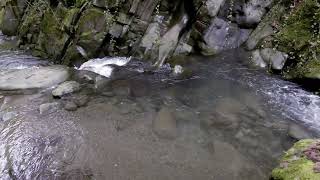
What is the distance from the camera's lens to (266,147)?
28.1 feet

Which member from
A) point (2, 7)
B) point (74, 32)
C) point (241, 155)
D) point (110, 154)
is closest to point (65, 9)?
point (74, 32)

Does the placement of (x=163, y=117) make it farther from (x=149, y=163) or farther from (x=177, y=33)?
(x=177, y=33)

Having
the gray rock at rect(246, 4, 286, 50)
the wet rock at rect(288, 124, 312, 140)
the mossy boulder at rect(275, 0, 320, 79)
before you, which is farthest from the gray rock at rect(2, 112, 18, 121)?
the mossy boulder at rect(275, 0, 320, 79)

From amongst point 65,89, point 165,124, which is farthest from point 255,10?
point 65,89

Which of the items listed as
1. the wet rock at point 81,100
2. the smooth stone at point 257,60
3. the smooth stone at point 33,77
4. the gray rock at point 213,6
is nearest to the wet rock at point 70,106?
the wet rock at point 81,100

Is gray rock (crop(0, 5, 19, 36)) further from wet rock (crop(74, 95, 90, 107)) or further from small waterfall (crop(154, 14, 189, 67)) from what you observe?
wet rock (crop(74, 95, 90, 107))

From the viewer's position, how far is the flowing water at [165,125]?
25.7ft

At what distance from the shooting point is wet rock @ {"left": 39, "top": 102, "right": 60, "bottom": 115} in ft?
33.2

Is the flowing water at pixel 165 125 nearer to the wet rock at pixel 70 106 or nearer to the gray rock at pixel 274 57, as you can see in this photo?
the wet rock at pixel 70 106

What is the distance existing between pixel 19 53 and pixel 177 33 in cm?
735

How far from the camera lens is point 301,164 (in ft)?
20.5

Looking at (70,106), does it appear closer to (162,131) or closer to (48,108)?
(48,108)

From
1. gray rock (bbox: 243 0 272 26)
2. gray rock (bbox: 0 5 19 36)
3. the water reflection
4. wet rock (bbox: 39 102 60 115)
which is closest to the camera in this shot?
the water reflection

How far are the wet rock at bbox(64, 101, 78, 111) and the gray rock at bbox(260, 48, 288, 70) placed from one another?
23.0 ft
